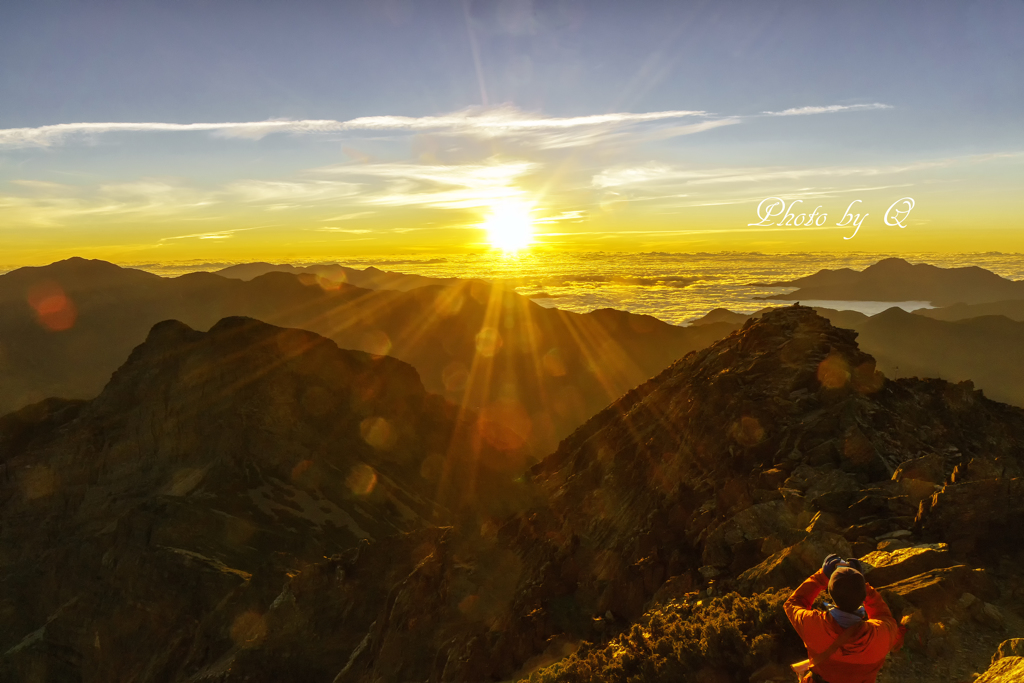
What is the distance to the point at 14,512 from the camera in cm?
4975

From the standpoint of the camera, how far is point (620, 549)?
16.6 m

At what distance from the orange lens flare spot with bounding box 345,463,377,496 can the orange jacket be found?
4854 centimetres

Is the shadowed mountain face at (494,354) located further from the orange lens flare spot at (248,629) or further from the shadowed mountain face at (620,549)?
the orange lens flare spot at (248,629)

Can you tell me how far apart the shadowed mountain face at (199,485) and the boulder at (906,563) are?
20017 millimetres

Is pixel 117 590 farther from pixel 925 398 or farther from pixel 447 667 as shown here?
pixel 925 398

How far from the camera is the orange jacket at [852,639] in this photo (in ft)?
18.9

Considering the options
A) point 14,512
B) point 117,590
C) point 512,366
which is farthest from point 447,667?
point 512,366

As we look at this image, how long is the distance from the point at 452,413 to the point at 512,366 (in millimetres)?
82843

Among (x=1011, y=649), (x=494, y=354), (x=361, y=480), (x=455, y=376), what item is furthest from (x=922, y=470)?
(x=494, y=354)

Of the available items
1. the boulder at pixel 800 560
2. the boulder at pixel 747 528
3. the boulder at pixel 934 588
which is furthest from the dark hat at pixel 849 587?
the boulder at pixel 747 528

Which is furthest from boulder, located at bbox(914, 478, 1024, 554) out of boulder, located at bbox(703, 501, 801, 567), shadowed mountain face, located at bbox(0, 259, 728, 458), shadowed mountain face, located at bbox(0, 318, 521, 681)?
shadowed mountain face, located at bbox(0, 259, 728, 458)

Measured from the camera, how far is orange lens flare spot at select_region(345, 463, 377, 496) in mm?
51531

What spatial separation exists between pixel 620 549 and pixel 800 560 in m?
6.06

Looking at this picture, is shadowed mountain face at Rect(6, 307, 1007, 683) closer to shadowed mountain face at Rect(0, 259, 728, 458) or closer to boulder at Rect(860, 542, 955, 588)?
boulder at Rect(860, 542, 955, 588)
